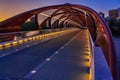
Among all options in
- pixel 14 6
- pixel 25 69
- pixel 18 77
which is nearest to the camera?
pixel 18 77

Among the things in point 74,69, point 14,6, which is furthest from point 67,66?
point 14,6

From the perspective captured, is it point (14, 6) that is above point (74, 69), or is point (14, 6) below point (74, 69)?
above

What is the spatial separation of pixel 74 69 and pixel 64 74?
94 cm

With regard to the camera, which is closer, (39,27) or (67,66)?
(67,66)

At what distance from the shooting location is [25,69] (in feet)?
26.0

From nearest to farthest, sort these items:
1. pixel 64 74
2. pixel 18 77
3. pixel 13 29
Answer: pixel 18 77, pixel 64 74, pixel 13 29

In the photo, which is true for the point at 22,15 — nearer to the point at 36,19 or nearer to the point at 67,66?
the point at 36,19

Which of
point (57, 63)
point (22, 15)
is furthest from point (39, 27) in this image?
point (57, 63)

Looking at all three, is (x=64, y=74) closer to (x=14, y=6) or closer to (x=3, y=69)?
(x=3, y=69)

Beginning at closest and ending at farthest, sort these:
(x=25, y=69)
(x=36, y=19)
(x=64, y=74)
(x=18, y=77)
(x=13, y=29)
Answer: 1. (x=18, y=77)
2. (x=64, y=74)
3. (x=25, y=69)
4. (x=13, y=29)
5. (x=36, y=19)

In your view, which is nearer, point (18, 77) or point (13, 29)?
point (18, 77)

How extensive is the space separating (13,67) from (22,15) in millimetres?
28234

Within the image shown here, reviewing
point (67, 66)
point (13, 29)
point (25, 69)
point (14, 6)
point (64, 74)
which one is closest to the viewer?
point (64, 74)

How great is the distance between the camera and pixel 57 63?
9328mm
